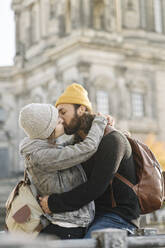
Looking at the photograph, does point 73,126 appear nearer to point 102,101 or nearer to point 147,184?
point 147,184

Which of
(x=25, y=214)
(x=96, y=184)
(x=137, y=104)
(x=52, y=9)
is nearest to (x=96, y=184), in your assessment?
(x=96, y=184)

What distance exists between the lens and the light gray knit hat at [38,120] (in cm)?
333

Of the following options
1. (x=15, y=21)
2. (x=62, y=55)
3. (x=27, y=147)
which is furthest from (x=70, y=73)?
(x=27, y=147)

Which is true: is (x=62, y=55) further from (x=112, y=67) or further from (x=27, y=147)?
(x=27, y=147)

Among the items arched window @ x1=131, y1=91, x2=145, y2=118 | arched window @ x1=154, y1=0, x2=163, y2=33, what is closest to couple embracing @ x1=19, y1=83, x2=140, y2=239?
arched window @ x1=131, y1=91, x2=145, y2=118

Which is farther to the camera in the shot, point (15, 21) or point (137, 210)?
point (15, 21)

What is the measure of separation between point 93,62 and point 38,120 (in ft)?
78.0

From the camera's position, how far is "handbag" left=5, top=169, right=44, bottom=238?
10.3 ft

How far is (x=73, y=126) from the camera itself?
3666mm

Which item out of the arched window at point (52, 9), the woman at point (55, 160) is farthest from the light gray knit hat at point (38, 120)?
the arched window at point (52, 9)

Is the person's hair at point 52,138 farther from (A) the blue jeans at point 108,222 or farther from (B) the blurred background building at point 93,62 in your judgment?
(B) the blurred background building at point 93,62

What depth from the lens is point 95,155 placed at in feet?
10.9

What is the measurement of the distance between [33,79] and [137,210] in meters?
29.1

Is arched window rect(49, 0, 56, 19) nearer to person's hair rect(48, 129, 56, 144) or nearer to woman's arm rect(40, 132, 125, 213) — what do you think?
person's hair rect(48, 129, 56, 144)
